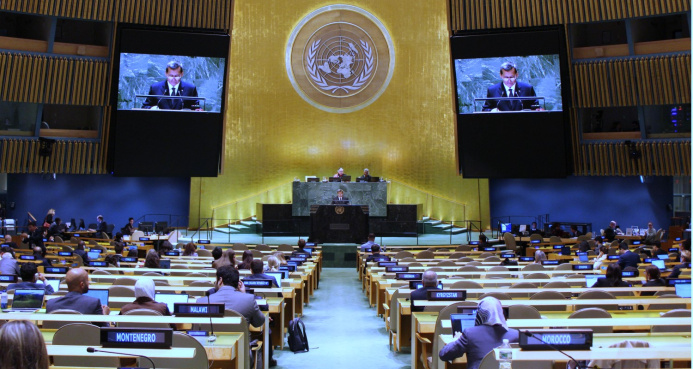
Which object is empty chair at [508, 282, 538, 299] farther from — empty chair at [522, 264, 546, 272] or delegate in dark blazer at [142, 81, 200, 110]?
delegate in dark blazer at [142, 81, 200, 110]

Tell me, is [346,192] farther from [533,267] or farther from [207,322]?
[207,322]

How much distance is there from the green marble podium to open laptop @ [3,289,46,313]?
15513 millimetres

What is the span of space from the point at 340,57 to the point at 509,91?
250 inches

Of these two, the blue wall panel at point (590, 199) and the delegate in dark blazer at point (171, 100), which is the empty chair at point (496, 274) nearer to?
the delegate in dark blazer at point (171, 100)

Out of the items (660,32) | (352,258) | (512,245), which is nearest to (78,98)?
(352,258)

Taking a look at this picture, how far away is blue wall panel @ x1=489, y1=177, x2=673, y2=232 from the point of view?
23922 mm

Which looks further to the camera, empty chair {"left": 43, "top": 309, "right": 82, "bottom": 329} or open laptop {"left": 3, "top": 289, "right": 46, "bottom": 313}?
open laptop {"left": 3, "top": 289, "right": 46, "bottom": 313}

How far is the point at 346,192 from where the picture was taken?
21.6m

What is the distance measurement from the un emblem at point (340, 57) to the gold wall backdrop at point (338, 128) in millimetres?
266

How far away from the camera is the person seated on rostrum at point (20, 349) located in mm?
2666

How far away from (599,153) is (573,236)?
2555mm

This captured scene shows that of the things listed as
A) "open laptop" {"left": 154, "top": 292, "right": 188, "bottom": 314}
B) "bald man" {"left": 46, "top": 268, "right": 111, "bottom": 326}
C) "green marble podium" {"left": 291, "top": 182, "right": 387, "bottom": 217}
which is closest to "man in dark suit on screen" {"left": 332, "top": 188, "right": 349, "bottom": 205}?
"green marble podium" {"left": 291, "top": 182, "right": 387, "bottom": 217}

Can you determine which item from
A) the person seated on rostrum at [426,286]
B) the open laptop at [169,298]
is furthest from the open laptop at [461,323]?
the open laptop at [169,298]

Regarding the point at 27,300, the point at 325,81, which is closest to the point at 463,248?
the point at 325,81
